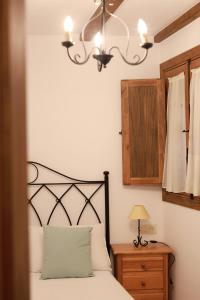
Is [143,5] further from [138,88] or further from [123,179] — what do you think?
[123,179]

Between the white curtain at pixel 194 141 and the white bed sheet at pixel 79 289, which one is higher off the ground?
the white curtain at pixel 194 141

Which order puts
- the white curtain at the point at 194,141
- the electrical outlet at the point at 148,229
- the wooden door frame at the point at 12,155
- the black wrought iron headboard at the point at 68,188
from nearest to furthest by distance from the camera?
the wooden door frame at the point at 12,155, the white curtain at the point at 194,141, the black wrought iron headboard at the point at 68,188, the electrical outlet at the point at 148,229

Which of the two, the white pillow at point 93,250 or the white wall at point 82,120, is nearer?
the white pillow at point 93,250

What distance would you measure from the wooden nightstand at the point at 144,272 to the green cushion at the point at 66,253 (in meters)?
0.39

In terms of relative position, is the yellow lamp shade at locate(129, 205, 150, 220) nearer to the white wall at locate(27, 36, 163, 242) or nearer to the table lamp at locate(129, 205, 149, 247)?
the table lamp at locate(129, 205, 149, 247)

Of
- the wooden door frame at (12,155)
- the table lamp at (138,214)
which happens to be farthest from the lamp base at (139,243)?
the wooden door frame at (12,155)

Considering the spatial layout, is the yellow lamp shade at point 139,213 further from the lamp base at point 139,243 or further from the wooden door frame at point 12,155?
the wooden door frame at point 12,155

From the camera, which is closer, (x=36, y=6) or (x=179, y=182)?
(x=36, y=6)

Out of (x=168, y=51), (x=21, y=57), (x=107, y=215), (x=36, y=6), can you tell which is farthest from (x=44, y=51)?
(x=21, y=57)

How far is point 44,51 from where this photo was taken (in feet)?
14.1

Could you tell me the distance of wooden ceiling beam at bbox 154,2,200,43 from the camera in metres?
3.58

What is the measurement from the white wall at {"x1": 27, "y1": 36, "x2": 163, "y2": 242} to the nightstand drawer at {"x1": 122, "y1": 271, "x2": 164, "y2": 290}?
1.54 ft

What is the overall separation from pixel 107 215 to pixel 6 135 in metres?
3.87

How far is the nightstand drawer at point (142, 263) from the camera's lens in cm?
396
